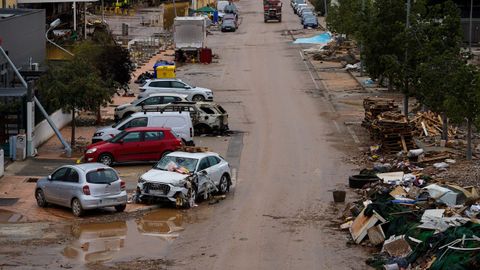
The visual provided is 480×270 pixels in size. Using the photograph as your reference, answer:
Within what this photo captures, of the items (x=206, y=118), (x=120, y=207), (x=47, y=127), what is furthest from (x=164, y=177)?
(x=206, y=118)

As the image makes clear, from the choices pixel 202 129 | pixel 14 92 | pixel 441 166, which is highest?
pixel 14 92

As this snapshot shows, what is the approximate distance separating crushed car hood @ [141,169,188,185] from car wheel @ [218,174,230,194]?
1.73 meters

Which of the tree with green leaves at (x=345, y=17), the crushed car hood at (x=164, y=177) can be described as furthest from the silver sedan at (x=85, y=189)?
the tree with green leaves at (x=345, y=17)

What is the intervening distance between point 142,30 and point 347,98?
41.7 metres

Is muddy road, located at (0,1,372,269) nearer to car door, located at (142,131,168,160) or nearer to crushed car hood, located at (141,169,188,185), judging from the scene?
crushed car hood, located at (141,169,188,185)

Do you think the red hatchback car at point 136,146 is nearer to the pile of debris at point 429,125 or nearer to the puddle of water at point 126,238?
the puddle of water at point 126,238

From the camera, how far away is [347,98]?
52.6 meters

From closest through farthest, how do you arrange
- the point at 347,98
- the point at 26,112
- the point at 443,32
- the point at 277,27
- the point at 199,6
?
the point at 26,112
the point at 443,32
the point at 347,98
the point at 277,27
the point at 199,6

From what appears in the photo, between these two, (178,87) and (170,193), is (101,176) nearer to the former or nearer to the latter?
(170,193)

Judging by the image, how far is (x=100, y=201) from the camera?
88.6 feet

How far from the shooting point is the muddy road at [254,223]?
22.5m

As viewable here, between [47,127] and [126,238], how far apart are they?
15467mm

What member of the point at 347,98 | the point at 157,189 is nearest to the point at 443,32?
the point at 347,98

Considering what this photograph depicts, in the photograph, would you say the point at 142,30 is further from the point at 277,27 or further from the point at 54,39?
the point at 54,39
